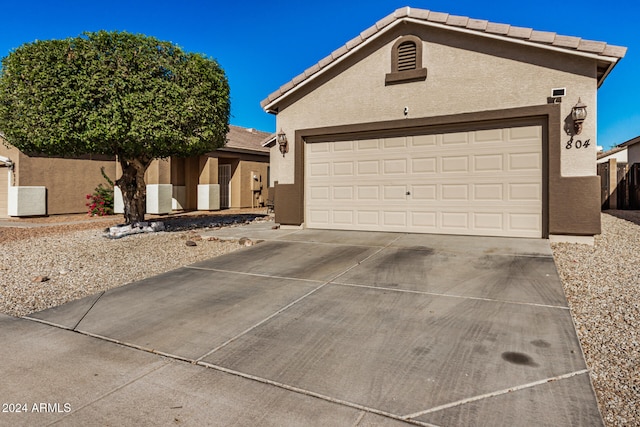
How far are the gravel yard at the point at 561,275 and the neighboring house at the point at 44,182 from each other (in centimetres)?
638

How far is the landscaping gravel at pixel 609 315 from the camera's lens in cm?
267

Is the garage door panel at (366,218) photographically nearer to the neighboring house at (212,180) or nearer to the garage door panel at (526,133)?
the garage door panel at (526,133)

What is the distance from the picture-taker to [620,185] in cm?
1672

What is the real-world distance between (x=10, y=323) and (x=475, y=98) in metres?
9.03

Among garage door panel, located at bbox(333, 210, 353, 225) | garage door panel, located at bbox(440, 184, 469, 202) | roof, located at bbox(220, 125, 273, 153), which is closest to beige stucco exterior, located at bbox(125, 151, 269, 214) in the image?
roof, located at bbox(220, 125, 273, 153)

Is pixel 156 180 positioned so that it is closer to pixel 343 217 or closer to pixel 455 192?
pixel 343 217

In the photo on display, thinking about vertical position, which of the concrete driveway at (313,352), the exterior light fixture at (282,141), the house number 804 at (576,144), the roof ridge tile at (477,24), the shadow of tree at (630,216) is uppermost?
the roof ridge tile at (477,24)

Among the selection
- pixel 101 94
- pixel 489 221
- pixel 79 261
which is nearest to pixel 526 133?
pixel 489 221

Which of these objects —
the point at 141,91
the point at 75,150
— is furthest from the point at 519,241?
the point at 75,150

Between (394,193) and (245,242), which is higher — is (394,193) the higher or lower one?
the higher one

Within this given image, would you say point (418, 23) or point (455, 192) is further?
point (418, 23)

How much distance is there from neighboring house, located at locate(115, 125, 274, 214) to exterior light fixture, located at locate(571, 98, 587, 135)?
42.8 ft

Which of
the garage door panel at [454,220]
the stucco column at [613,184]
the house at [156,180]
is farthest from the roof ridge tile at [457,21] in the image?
the stucco column at [613,184]

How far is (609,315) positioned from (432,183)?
212 inches
